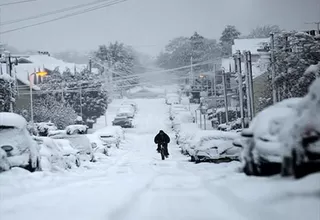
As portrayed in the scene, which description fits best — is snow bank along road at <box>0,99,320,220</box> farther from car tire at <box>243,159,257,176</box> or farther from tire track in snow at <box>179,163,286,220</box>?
car tire at <box>243,159,257,176</box>

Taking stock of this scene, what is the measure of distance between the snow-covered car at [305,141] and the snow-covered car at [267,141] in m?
0.39

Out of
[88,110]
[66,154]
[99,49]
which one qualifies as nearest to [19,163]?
[66,154]

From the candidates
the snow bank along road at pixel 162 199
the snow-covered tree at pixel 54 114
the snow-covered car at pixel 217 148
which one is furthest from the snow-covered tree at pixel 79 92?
the snow bank along road at pixel 162 199

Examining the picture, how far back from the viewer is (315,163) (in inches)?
287

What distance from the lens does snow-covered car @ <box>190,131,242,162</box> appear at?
20531mm

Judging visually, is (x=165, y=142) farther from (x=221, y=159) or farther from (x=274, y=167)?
(x=274, y=167)

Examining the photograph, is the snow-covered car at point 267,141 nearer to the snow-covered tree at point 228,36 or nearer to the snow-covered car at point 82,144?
the snow-covered car at point 82,144

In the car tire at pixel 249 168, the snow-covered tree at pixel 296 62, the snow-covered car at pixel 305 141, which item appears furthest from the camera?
the snow-covered tree at pixel 296 62

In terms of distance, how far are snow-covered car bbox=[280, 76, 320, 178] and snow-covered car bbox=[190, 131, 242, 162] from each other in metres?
12.6

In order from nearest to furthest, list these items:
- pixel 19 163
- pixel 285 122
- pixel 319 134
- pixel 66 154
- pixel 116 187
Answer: pixel 319 134, pixel 285 122, pixel 116 187, pixel 19 163, pixel 66 154

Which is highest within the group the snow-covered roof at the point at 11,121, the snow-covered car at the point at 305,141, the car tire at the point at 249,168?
the snow-covered roof at the point at 11,121

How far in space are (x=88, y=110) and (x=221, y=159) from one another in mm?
50127

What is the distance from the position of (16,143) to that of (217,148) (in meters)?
9.73

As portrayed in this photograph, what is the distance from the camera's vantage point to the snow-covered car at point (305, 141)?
7.26 metres
